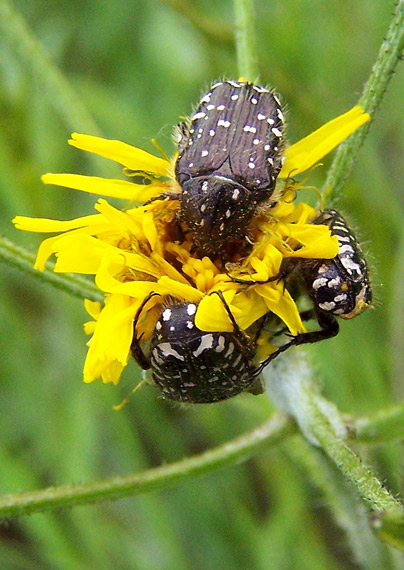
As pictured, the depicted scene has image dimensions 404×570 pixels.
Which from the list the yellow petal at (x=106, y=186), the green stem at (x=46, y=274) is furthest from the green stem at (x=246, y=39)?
the green stem at (x=46, y=274)

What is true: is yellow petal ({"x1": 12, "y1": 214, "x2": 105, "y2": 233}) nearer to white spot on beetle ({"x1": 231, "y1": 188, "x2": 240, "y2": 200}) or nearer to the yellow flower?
the yellow flower

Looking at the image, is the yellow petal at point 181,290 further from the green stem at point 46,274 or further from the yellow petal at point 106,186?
the green stem at point 46,274

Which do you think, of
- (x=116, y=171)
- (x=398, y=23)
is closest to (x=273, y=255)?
(x=398, y=23)

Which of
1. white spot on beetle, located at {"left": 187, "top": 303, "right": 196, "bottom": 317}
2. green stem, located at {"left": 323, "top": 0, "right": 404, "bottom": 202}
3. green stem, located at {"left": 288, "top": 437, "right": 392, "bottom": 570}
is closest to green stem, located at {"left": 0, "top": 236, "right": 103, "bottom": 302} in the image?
white spot on beetle, located at {"left": 187, "top": 303, "right": 196, "bottom": 317}

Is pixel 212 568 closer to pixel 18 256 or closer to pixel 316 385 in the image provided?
pixel 316 385

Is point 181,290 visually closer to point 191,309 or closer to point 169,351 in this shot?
point 191,309
